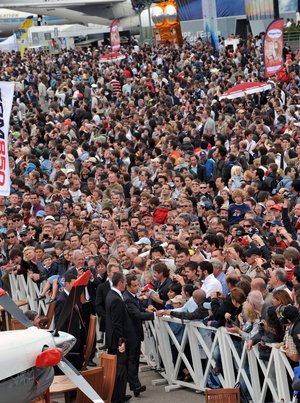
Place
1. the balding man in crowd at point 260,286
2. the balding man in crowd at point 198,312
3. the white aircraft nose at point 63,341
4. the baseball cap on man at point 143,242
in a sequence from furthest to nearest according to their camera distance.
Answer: the baseball cap on man at point 143,242 → the balding man in crowd at point 198,312 → the balding man in crowd at point 260,286 → the white aircraft nose at point 63,341

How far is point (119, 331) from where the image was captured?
44.6ft

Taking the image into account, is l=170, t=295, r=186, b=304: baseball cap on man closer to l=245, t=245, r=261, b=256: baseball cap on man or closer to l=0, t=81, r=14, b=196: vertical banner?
l=245, t=245, r=261, b=256: baseball cap on man

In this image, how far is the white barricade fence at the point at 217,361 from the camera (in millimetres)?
11727

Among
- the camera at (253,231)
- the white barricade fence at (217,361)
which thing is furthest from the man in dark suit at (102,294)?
the camera at (253,231)

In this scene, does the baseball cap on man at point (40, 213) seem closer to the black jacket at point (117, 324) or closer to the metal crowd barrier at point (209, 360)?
the metal crowd barrier at point (209, 360)

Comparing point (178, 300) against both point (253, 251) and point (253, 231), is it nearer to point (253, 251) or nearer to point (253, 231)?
point (253, 251)

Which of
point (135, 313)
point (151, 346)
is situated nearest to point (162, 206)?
point (151, 346)

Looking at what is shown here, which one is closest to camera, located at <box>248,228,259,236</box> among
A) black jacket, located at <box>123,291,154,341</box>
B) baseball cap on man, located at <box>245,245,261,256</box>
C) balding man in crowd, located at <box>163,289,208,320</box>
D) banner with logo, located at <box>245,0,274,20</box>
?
baseball cap on man, located at <box>245,245,261,256</box>

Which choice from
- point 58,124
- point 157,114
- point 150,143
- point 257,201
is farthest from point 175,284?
point 58,124

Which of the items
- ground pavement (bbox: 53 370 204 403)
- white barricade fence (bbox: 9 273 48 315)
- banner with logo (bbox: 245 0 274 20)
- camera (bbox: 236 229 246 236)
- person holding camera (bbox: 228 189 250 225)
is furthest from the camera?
banner with logo (bbox: 245 0 274 20)

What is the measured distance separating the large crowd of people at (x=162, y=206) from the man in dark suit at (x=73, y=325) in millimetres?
29

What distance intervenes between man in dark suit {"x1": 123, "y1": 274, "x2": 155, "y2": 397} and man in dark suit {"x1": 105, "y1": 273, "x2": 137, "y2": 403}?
0.09 metres

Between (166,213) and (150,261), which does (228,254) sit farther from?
(166,213)

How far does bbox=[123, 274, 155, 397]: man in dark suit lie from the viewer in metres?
13.8
